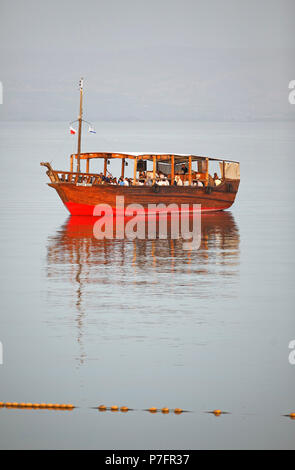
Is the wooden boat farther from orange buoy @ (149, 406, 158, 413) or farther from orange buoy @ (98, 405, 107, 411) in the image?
orange buoy @ (149, 406, 158, 413)

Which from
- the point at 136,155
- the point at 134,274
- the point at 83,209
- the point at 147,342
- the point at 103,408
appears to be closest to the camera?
the point at 103,408

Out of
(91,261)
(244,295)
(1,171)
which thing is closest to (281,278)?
(244,295)

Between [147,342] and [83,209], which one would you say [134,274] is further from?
[83,209]

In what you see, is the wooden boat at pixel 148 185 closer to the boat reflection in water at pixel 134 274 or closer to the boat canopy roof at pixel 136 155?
the boat canopy roof at pixel 136 155

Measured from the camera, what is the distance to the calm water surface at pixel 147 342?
19234mm

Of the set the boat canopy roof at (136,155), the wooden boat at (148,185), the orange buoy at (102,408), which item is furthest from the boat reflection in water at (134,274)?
the boat canopy roof at (136,155)

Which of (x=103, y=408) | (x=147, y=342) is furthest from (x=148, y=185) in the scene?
(x=103, y=408)

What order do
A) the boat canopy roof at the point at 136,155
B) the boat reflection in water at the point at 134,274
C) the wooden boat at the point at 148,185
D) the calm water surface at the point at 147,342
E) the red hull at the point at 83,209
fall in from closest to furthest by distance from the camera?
the calm water surface at the point at 147,342
the boat reflection in water at the point at 134,274
the wooden boat at the point at 148,185
the red hull at the point at 83,209
the boat canopy roof at the point at 136,155

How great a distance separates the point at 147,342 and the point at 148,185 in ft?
109

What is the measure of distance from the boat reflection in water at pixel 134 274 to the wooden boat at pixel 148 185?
181 inches

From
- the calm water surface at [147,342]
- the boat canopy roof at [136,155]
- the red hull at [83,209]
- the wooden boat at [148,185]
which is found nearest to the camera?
the calm water surface at [147,342]

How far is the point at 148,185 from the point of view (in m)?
57.9

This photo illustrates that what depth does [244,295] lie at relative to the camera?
32844 millimetres

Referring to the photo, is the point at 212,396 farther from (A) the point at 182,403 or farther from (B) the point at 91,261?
(B) the point at 91,261
